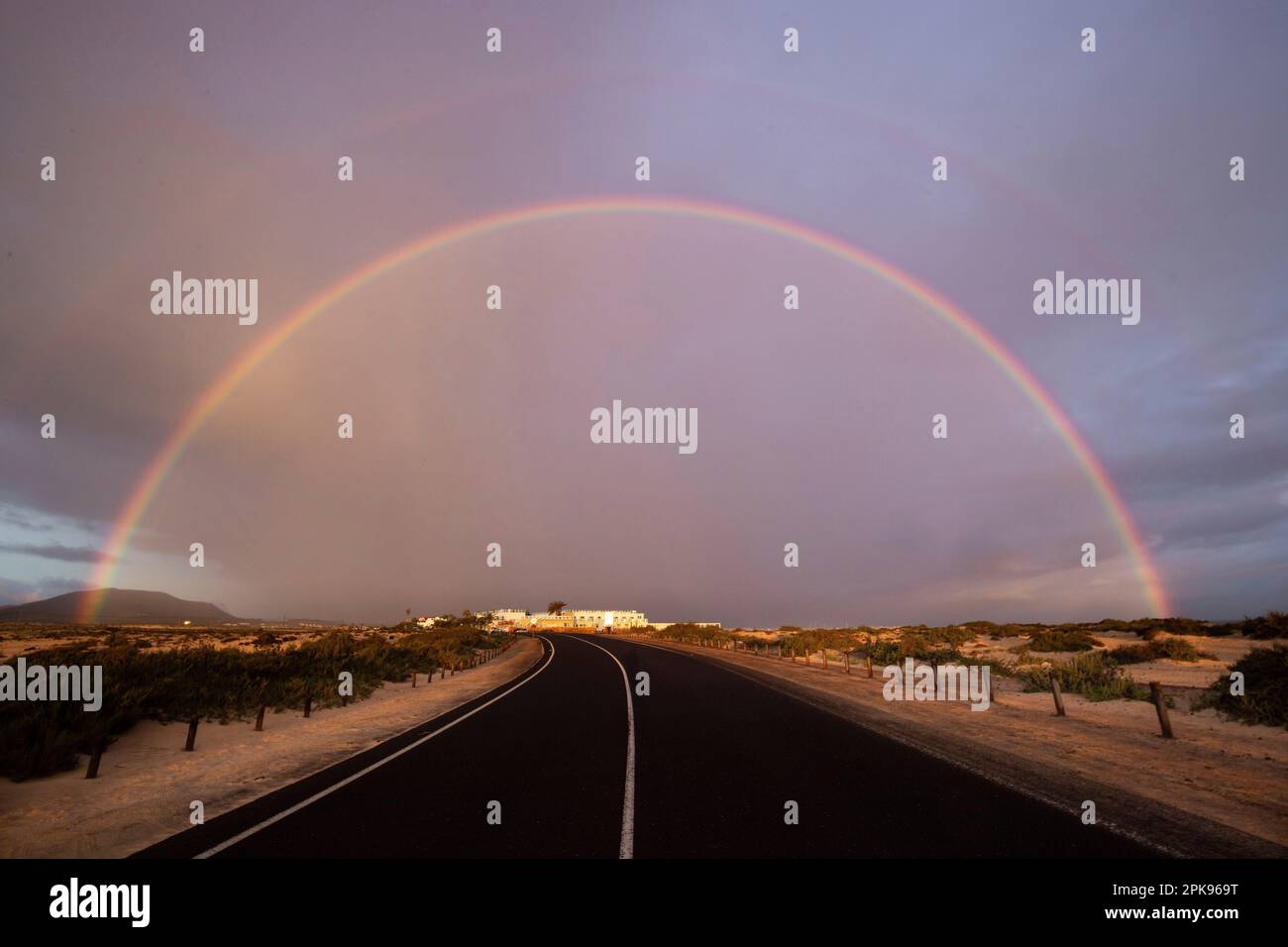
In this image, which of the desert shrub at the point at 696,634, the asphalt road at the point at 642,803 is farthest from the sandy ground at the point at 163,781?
the desert shrub at the point at 696,634

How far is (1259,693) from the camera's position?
1584 centimetres

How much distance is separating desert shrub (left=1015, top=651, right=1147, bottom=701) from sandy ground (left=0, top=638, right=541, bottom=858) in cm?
2109

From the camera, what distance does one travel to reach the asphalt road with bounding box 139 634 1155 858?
6.51 meters

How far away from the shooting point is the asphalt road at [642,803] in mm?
6512

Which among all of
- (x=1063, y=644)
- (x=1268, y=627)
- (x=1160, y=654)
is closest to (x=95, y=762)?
(x=1160, y=654)

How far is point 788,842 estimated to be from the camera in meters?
6.60

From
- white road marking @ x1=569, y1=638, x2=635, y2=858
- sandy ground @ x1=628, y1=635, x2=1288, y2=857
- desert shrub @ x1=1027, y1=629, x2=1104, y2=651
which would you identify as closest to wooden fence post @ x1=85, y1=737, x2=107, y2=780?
white road marking @ x1=569, y1=638, x2=635, y2=858

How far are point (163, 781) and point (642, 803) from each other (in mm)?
8089

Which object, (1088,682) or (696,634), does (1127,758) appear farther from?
(696,634)

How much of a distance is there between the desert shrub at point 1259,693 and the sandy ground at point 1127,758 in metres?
0.41

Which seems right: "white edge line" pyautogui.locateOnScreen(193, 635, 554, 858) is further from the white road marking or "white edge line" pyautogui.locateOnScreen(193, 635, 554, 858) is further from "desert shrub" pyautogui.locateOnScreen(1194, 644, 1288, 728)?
"desert shrub" pyautogui.locateOnScreen(1194, 644, 1288, 728)

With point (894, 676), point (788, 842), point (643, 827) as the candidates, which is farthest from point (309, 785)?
point (894, 676)

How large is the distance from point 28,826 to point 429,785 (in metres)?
4.83
